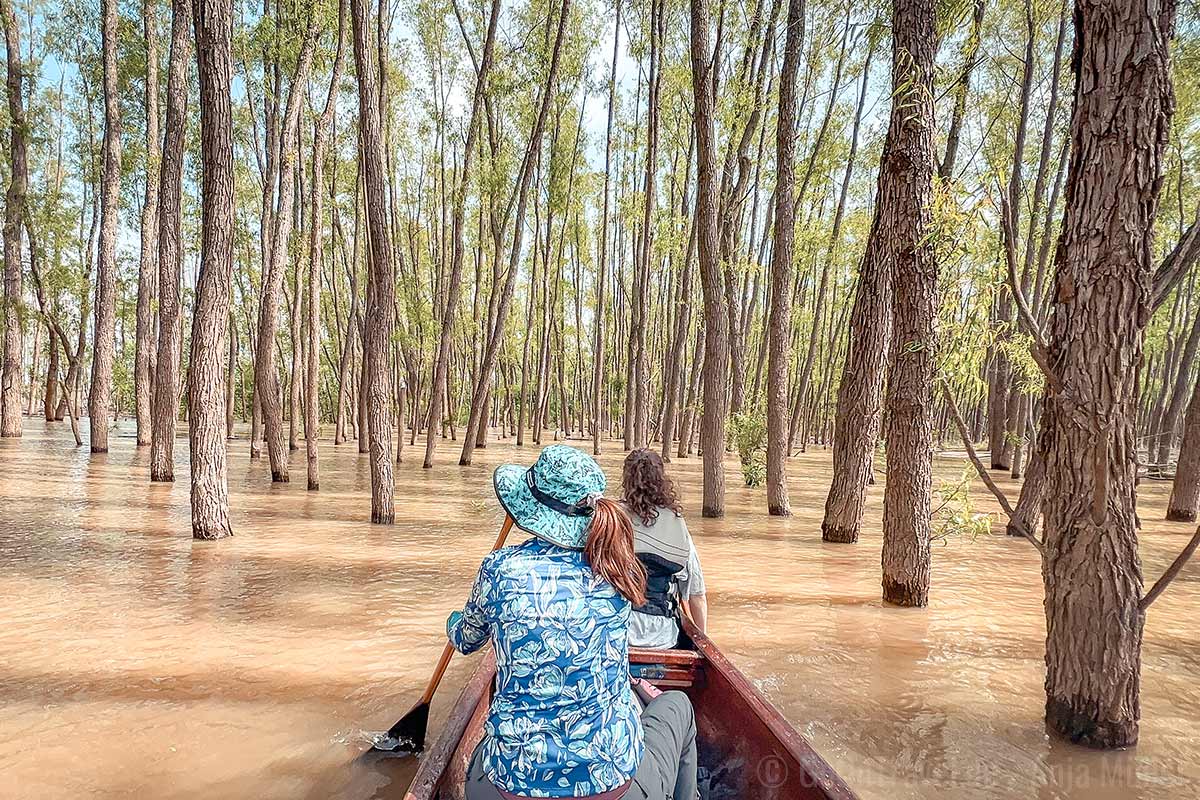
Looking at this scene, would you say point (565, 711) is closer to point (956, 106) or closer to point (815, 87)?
point (956, 106)

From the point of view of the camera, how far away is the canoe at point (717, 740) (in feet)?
6.86

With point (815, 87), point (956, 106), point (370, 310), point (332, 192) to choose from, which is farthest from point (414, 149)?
point (956, 106)

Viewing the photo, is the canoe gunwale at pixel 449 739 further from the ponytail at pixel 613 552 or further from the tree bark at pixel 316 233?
the tree bark at pixel 316 233

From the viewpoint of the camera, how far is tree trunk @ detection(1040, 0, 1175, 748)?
3.01 metres

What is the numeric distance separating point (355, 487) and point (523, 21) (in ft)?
37.4

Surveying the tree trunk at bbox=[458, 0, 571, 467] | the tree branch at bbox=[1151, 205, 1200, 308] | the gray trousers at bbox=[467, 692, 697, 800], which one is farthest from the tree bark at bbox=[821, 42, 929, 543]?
the tree trunk at bbox=[458, 0, 571, 467]

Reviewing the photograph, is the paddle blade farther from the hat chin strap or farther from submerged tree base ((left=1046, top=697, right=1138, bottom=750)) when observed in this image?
submerged tree base ((left=1046, top=697, right=1138, bottom=750))

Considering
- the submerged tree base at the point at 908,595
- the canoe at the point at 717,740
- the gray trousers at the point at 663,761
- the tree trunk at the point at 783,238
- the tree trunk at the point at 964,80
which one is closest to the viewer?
the gray trousers at the point at 663,761

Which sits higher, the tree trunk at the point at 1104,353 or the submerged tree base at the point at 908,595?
the tree trunk at the point at 1104,353

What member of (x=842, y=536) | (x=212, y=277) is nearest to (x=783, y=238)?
(x=842, y=536)

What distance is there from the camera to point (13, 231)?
15945 mm

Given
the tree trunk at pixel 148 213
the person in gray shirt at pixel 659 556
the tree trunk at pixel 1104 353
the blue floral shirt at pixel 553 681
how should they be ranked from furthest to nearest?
1. the tree trunk at pixel 148 213
2. the person in gray shirt at pixel 659 556
3. the tree trunk at pixel 1104 353
4. the blue floral shirt at pixel 553 681

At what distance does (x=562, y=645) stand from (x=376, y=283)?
23.5ft

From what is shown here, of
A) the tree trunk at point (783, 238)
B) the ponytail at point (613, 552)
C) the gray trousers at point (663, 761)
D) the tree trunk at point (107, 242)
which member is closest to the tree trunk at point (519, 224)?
the tree trunk at point (783, 238)
